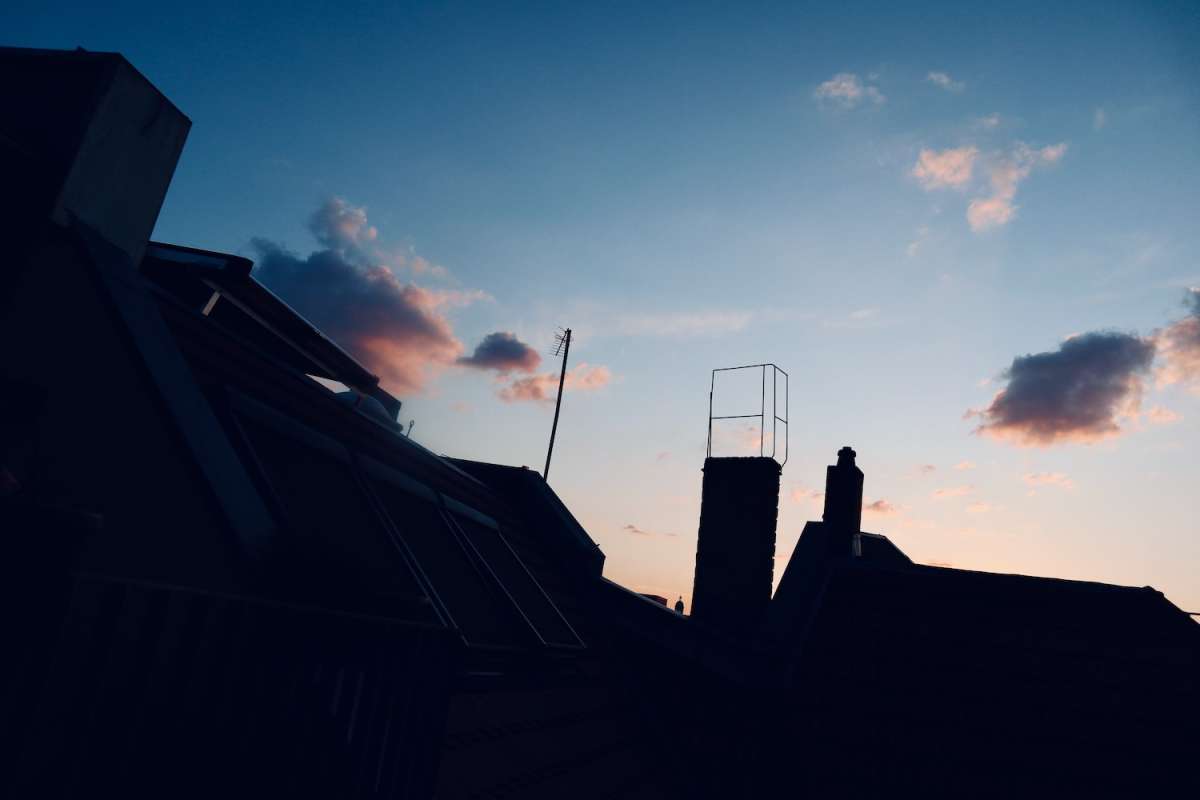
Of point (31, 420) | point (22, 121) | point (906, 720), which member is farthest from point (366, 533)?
point (906, 720)

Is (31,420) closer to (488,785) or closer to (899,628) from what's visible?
(488,785)

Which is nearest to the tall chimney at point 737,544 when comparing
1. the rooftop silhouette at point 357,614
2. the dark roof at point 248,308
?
the rooftop silhouette at point 357,614

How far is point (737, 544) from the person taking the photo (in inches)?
451

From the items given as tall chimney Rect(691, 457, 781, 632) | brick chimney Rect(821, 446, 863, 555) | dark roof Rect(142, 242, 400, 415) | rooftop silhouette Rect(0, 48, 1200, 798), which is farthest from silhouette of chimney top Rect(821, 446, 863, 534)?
dark roof Rect(142, 242, 400, 415)

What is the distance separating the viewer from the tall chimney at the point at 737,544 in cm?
1118

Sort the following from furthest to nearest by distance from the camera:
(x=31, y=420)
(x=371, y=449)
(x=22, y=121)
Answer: (x=371, y=449)
(x=22, y=121)
(x=31, y=420)

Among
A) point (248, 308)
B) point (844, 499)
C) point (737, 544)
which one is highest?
point (844, 499)

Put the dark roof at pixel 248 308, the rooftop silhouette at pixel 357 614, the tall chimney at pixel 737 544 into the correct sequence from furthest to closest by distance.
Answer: the tall chimney at pixel 737 544 < the dark roof at pixel 248 308 < the rooftop silhouette at pixel 357 614

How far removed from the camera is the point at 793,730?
11438mm

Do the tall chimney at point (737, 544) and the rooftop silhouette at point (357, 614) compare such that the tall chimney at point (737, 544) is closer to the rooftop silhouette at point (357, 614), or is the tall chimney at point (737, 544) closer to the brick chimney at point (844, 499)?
the rooftop silhouette at point (357, 614)

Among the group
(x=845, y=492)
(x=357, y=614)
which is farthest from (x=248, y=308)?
(x=845, y=492)

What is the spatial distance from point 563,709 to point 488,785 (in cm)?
196

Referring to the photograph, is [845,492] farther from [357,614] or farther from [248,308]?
[357,614]

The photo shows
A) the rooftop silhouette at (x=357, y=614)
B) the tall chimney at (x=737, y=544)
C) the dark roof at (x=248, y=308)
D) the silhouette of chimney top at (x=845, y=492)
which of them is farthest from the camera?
the silhouette of chimney top at (x=845, y=492)
